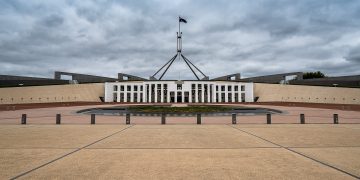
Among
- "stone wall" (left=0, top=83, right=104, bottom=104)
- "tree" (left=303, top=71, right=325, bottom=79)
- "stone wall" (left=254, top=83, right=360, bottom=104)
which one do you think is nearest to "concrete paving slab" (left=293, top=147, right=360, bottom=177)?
"stone wall" (left=254, top=83, right=360, bottom=104)

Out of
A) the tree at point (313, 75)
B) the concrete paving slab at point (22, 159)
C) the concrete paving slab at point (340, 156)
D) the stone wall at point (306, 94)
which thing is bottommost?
the concrete paving slab at point (340, 156)

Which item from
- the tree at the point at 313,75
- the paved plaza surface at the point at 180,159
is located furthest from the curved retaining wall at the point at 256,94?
the paved plaza surface at the point at 180,159

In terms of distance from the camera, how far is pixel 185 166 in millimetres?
5520

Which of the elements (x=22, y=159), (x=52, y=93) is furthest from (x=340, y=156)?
(x=52, y=93)

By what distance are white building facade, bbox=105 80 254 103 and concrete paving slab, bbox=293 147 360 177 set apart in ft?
204

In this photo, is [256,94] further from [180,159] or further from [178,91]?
[180,159]

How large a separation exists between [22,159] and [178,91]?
64389mm

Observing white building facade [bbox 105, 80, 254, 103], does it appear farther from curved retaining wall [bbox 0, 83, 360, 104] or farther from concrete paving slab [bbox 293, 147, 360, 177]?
concrete paving slab [bbox 293, 147, 360, 177]

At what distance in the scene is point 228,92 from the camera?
7250cm

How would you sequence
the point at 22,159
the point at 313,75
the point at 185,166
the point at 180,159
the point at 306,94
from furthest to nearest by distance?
1. the point at 313,75
2. the point at 306,94
3. the point at 180,159
4. the point at 22,159
5. the point at 185,166

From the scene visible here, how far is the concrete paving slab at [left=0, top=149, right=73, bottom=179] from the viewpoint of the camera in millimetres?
5074

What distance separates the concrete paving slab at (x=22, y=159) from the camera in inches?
200

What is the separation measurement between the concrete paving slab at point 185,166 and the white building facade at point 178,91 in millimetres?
62568

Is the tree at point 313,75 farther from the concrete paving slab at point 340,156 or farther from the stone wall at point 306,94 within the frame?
the concrete paving slab at point 340,156
